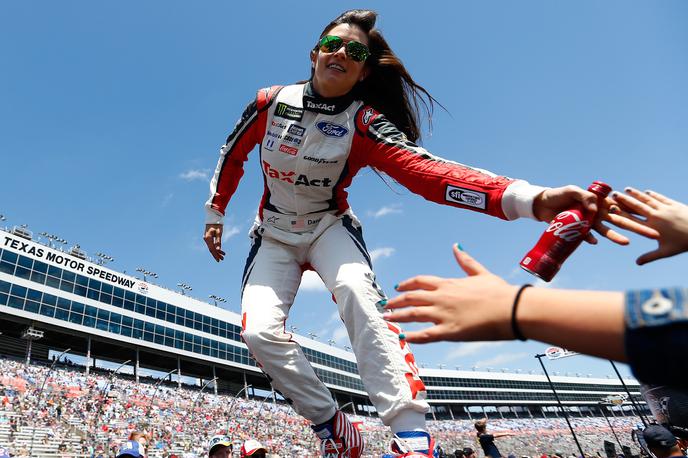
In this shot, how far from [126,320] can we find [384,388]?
4741cm

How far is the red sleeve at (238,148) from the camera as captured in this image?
3.75 m

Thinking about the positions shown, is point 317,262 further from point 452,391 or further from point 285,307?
point 452,391

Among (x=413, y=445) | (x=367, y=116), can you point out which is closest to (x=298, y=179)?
(x=367, y=116)

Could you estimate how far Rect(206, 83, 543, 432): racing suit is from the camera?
8.86 feet

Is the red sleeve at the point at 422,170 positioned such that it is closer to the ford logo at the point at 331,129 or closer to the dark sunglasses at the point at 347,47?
the ford logo at the point at 331,129

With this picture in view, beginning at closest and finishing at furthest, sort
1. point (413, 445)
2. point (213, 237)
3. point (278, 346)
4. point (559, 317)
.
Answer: point (559, 317)
point (413, 445)
point (278, 346)
point (213, 237)

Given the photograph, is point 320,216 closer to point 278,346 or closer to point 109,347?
point 278,346

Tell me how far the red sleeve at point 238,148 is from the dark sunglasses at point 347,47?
0.55 m

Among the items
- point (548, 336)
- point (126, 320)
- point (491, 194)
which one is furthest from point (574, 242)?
point (126, 320)

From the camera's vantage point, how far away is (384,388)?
2.68 metres

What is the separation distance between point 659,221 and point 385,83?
2.64 m

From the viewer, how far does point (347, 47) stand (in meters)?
3.53

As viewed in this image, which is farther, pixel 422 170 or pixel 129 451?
pixel 129 451

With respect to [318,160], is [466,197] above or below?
below
